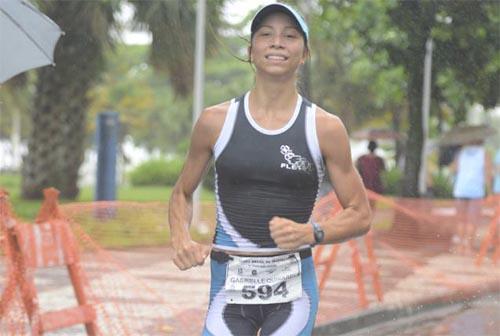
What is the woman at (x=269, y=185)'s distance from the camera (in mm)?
3184

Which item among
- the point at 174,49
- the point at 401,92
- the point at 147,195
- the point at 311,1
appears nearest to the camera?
the point at 311,1

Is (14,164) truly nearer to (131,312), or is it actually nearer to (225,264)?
(131,312)

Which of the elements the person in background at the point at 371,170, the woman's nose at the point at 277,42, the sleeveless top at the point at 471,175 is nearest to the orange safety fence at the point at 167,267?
the sleeveless top at the point at 471,175

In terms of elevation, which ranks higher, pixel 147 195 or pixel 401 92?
pixel 401 92

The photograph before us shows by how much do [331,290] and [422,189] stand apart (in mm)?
8590

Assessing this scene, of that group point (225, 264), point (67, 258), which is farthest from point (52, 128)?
point (225, 264)

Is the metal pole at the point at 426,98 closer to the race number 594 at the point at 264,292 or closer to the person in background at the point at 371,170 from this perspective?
the person in background at the point at 371,170

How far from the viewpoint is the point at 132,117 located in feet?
209

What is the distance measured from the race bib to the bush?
37.8m

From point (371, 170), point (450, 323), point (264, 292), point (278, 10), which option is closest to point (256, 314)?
point (264, 292)

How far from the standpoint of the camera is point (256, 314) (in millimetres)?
3297

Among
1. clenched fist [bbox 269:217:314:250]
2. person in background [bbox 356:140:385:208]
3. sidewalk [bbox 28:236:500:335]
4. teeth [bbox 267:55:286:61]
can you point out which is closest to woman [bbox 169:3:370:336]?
teeth [bbox 267:55:286:61]

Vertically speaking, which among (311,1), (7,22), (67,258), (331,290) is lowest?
(331,290)

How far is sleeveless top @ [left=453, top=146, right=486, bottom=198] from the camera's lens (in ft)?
41.3
